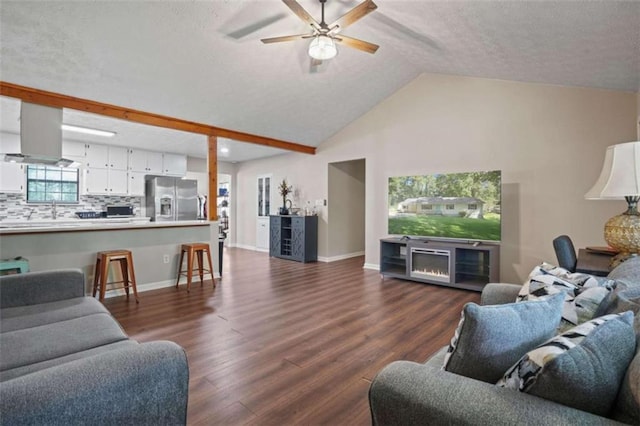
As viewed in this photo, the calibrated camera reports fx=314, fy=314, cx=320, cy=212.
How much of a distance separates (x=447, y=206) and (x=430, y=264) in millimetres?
910

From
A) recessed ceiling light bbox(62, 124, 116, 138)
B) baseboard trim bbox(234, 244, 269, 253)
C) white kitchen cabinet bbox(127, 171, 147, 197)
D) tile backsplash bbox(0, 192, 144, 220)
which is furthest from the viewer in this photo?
baseboard trim bbox(234, 244, 269, 253)

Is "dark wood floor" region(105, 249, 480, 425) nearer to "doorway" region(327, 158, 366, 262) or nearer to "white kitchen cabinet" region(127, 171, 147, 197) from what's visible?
"doorway" region(327, 158, 366, 262)

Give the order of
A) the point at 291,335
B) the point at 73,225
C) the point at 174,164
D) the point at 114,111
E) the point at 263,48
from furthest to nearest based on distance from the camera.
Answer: the point at 174,164, the point at 73,225, the point at 114,111, the point at 263,48, the point at 291,335

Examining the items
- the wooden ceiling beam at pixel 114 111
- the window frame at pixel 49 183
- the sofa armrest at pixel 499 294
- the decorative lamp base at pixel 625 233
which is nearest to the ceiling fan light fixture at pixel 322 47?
the sofa armrest at pixel 499 294

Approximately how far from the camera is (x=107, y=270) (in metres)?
3.76

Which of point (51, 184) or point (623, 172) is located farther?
point (51, 184)

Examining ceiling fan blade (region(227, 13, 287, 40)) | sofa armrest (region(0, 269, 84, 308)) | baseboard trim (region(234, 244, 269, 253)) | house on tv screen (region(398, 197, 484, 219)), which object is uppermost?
ceiling fan blade (region(227, 13, 287, 40))

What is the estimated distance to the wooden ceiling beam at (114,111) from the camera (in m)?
3.45

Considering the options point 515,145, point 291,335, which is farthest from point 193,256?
point 515,145

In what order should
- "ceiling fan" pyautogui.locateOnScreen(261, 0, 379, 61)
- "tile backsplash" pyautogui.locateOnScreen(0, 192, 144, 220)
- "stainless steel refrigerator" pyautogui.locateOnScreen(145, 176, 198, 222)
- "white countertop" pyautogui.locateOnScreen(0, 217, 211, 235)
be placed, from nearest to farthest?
"ceiling fan" pyautogui.locateOnScreen(261, 0, 379, 61) → "white countertop" pyautogui.locateOnScreen(0, 217, 211, 235) → "tile backsplash" pyautogui.locateOnScreen(0, 192, 144, 220) → "stainless steel refrigerator" pyautogui.locateOnScreen(145, 176, 198, 222)

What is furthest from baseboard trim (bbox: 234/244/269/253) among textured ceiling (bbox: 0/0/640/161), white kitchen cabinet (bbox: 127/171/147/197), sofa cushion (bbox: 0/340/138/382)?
sofa cushion (bbox: 0/340/138/382)

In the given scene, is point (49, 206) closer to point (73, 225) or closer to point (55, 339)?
point (73, 225)

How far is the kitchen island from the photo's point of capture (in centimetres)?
352

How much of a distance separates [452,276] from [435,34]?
3.09 meters
